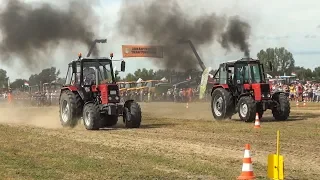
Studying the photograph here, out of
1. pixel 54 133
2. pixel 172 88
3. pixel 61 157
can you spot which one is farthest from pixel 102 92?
pixel 172 88

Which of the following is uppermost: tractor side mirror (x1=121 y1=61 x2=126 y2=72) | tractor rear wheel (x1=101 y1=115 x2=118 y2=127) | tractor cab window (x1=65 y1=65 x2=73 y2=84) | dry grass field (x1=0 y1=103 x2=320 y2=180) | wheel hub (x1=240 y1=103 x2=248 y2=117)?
tractor side mirror (x1=121 y1=61 x2=126 y2=72)

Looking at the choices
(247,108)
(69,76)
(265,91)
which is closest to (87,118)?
(69,76)

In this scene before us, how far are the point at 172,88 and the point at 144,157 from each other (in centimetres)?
4167

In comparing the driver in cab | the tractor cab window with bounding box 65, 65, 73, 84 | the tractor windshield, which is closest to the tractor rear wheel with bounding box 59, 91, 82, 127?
the tractor cab window with bounding box 65, 65, 73, 84

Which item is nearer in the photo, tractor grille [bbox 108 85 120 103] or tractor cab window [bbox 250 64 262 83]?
tractor grille [bbox 108 85 120 103]

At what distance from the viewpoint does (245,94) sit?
19.4 metres

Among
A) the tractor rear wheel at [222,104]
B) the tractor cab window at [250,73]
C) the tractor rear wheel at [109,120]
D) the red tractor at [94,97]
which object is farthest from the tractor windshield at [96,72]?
the tractor cab window at [250,73]

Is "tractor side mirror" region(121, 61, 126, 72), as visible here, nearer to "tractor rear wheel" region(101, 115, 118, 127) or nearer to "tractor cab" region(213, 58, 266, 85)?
"tractor rear wheel" region(101, 115, 118, 127)

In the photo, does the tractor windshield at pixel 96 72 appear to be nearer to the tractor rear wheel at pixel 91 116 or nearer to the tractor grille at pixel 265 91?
the tractor rear wheel at pixel 91 116

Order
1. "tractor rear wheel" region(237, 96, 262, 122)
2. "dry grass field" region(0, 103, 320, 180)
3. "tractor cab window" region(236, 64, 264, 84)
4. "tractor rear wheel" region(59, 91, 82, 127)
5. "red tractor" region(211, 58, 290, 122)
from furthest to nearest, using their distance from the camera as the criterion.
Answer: "tractor cab window" region(236, 64, 264, 84), "red tractor" region(211, 58, 290, 122), "tractor rear wheel" region(237, 96, 262, 122), "tractor rear wheel" region(59, 91, 82, 127), "dry grass field" region(0, 103, 320, 180)

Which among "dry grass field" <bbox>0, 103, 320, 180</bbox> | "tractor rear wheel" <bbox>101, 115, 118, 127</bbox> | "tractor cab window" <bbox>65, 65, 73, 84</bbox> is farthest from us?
"tractor cab window" <bbox>65, 65, 73, 84</bbox>

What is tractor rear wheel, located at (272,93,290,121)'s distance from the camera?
19297mm

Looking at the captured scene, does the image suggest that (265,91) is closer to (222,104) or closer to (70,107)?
(222,104)

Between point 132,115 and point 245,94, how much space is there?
5.11 m
